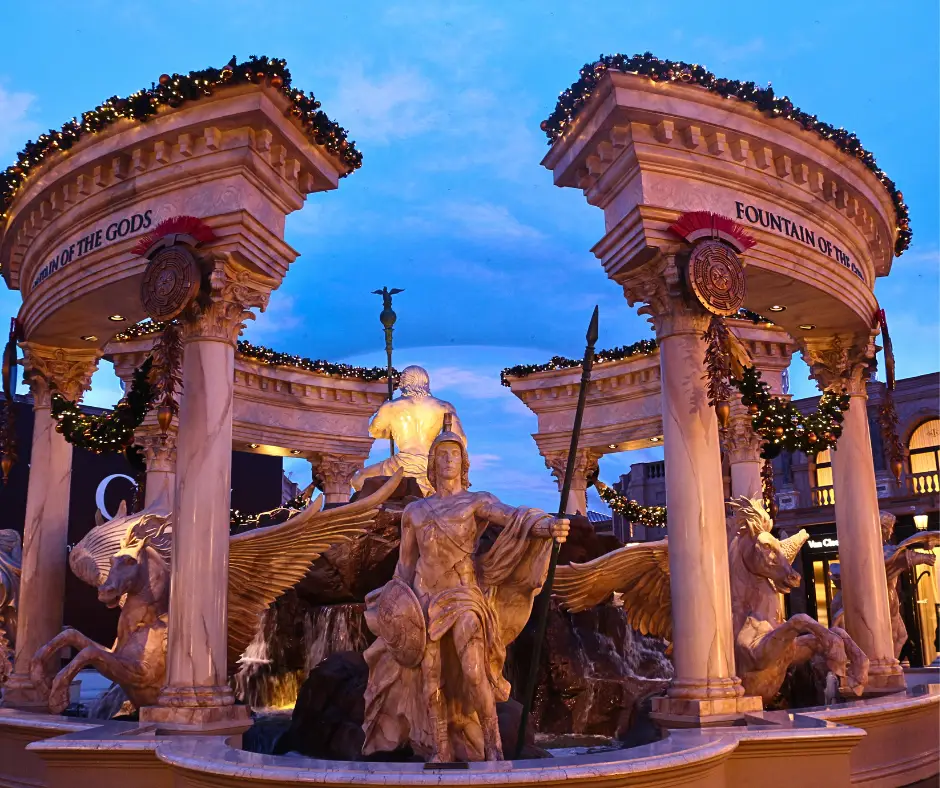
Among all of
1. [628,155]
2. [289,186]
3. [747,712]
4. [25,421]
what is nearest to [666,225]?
[628,155]

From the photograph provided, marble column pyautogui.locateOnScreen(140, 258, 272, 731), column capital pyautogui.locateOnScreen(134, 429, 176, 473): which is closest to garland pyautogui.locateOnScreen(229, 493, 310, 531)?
column capital pyautogui.locateOnScreen(134, 429, 176, 473)

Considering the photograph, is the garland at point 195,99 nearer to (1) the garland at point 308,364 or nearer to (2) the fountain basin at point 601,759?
(2) the fountain basin at point 601,759

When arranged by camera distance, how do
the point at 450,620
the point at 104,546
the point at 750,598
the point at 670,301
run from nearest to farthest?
the point at 450,620
the point at 670,301
the point at 104,546
the point at 750,598

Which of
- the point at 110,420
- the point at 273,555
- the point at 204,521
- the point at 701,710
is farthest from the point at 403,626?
the point at 110,420

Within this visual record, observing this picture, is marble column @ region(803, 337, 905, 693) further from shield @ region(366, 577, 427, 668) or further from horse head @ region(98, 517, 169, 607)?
horse head @ region(98, 517, 169, 607)

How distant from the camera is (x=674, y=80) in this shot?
8.08 m

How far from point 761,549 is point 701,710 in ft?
7.14

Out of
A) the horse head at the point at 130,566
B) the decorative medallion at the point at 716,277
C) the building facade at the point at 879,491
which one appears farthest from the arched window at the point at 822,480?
the horse head at the point at 130,566

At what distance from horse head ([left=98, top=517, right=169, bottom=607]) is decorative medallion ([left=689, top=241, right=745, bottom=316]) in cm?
595

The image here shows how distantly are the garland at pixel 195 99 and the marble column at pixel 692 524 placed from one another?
11.4 ft

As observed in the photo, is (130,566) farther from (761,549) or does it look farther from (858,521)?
(858,521)

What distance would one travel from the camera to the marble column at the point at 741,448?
1434cm

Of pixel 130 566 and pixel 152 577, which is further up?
pixel 130 566

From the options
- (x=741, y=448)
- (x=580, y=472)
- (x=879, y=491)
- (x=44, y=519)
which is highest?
(x=879, y=491)
